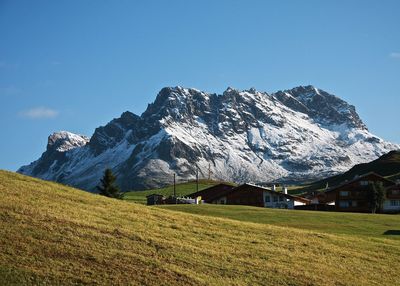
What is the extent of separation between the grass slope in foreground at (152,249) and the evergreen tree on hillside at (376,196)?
279ft

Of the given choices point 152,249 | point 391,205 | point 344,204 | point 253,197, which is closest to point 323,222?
point 152,249

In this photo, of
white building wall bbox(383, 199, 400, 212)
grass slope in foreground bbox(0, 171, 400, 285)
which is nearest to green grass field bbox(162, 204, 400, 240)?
grass slope in foreground bbox(0, 171, 400, 285)

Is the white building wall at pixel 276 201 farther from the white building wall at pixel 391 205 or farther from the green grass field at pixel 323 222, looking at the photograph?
the green grass field at pixel 323 222

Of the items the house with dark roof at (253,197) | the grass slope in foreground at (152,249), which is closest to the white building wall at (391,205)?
the house with dark roof at (253,197)

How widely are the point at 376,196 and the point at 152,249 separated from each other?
345 ft

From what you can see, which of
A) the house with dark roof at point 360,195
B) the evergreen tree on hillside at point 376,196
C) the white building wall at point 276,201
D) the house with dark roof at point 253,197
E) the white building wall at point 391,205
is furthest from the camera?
the house with dark roof at point 360,195

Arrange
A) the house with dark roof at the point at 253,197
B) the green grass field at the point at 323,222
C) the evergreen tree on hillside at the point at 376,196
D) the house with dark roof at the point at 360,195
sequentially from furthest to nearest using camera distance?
the house with dark roof at the point at 360,195 < the evergreen tree on hillside at the point at 376,196 < the house with dark roof at the point at 253,197 < the green grass field at the point at 323,222

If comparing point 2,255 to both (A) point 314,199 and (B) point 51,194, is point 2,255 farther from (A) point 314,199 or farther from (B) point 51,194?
(A) point 314,199

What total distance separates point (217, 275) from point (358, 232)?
3247 centimetres

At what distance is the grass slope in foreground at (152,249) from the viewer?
2595 centimetres

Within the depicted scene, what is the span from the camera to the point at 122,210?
44.2m

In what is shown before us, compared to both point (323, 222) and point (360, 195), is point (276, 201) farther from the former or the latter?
point (323, 222)

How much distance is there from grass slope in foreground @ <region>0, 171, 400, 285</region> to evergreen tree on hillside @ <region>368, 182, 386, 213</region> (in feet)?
279

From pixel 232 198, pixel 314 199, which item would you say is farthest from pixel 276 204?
pixel 314 199
